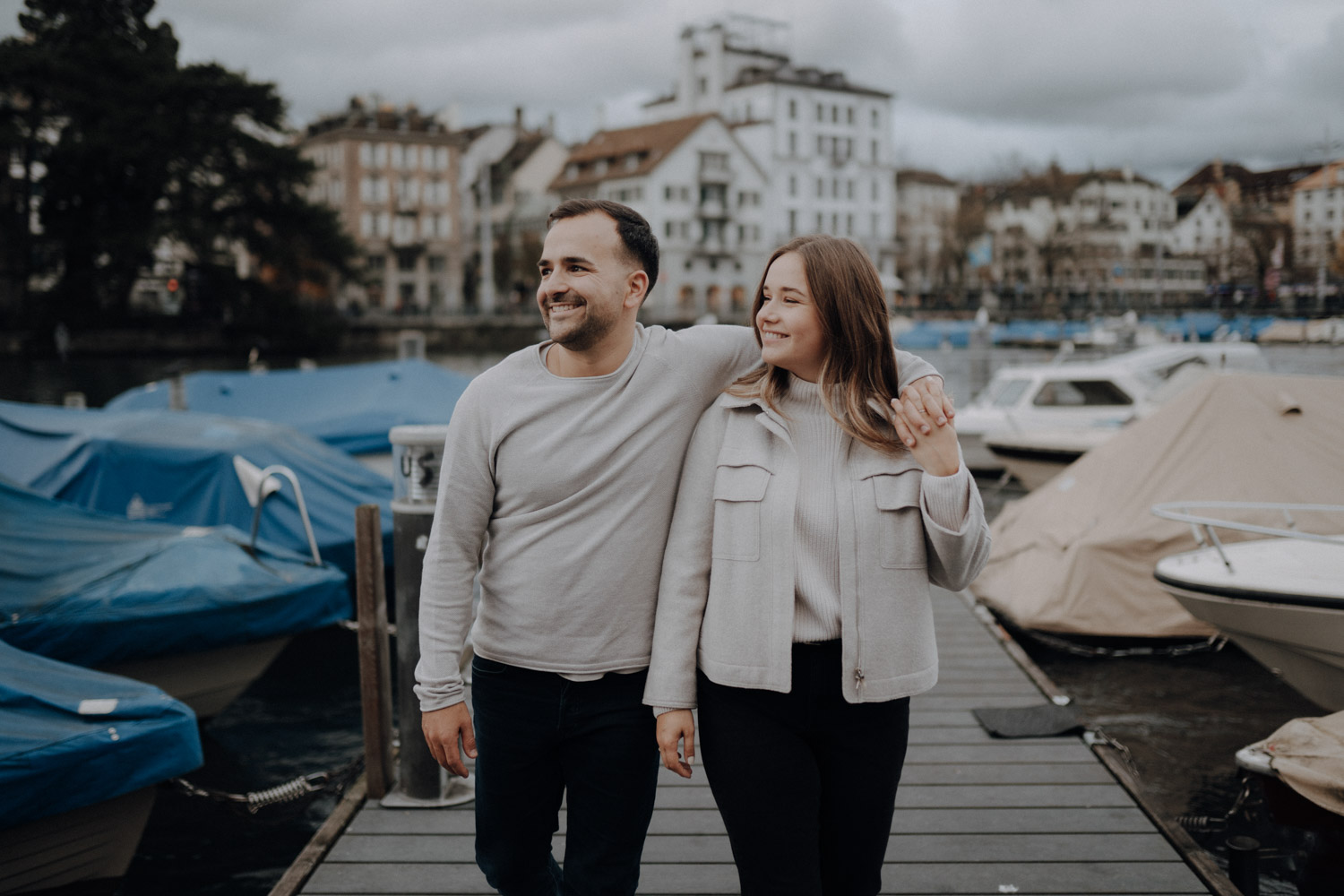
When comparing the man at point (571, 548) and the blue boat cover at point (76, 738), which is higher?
the man at point (571, 548)

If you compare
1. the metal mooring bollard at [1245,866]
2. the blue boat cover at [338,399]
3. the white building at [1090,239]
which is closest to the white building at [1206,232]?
the white building at [1090,239]

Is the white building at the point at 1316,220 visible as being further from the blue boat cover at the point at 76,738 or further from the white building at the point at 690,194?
the blue boat cover at the point at 76,738

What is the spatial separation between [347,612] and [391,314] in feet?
204

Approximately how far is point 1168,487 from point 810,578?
691 centimetres

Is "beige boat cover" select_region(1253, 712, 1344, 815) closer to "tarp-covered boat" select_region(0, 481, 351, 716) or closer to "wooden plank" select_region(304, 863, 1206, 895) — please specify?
"wooden plank" select_region(304, 863, 1206, 895)

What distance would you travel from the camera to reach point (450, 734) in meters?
2.51

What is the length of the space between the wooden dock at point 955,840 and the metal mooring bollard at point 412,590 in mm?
80

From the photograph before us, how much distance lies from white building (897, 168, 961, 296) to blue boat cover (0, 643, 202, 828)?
9120 cm

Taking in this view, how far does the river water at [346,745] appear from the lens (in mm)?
5840

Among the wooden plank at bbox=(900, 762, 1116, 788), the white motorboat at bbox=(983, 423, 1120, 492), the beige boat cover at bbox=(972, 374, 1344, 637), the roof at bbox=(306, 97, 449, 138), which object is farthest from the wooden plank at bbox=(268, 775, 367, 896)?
the roof at bbox=(306, 97, 449, 138)

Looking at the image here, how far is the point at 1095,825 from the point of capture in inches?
159

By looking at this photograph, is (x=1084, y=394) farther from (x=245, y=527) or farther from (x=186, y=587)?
(x=186, y=587)

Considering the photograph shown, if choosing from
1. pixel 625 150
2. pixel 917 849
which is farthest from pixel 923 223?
pixel 917 849

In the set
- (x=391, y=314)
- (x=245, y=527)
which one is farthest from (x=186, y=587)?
(x=391, y=314)
